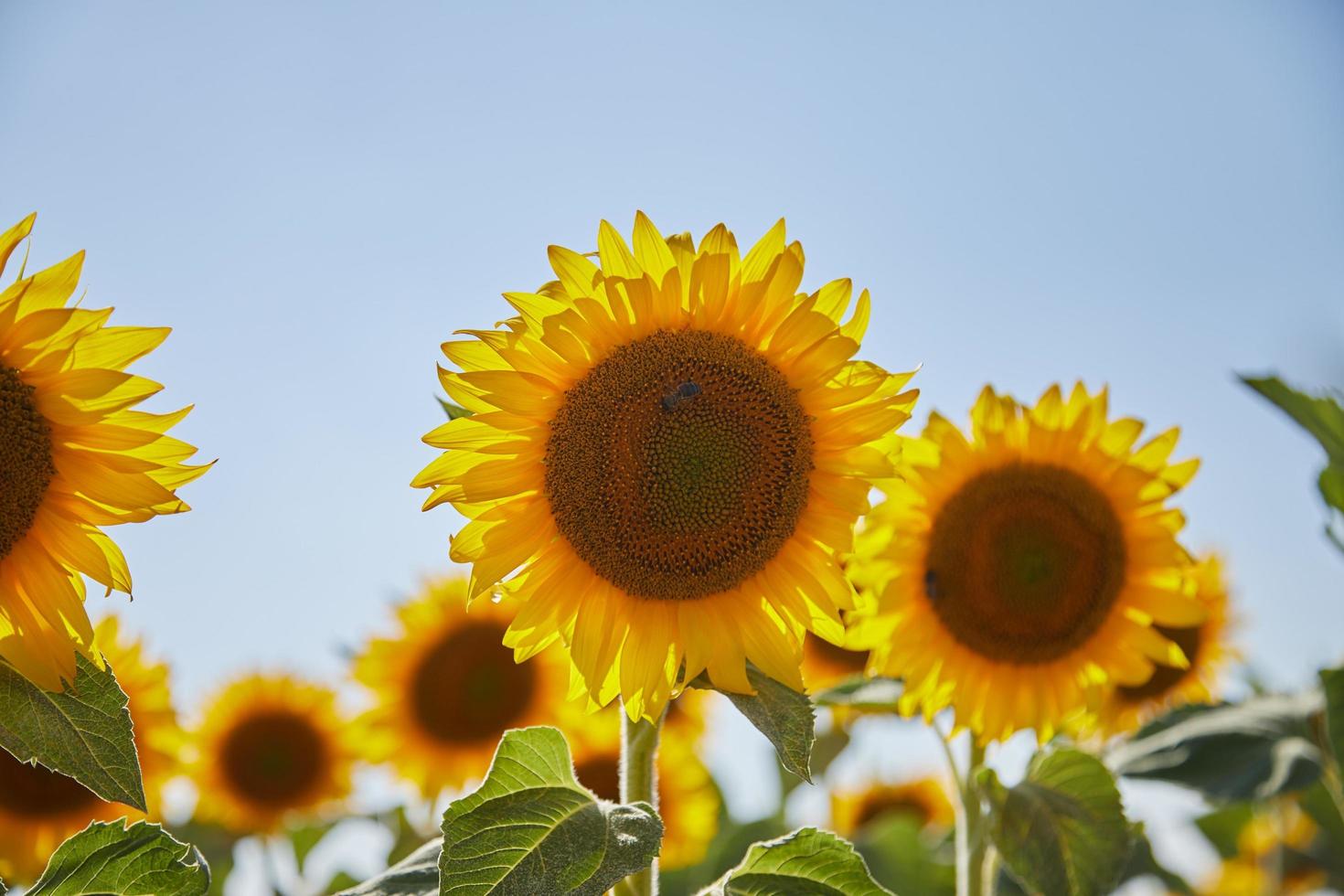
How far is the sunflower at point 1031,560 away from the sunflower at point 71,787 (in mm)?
2094

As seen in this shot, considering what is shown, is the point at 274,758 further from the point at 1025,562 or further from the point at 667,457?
the point at 667,457

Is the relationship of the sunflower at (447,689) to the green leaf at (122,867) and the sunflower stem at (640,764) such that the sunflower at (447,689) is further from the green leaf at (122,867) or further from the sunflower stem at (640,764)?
the green leaf at (122,867)

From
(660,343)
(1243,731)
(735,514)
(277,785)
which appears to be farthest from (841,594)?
(277,785)

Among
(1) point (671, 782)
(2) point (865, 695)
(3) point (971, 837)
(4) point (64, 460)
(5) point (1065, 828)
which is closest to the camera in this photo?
(4) point (64, 460)

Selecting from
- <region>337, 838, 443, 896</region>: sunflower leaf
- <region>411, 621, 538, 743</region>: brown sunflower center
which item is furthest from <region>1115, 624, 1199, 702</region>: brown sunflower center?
<region>337, 838, 443, 896</region>: sunflower leaf

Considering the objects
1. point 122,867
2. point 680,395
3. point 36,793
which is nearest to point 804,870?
point 680,395

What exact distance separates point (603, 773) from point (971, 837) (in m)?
1.52

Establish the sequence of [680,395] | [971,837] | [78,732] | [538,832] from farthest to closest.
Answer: [971,837] < [680,395] < [538,832] < [78,732]

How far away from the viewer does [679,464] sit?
7.15 ft

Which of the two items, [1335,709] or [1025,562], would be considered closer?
[1335,709]

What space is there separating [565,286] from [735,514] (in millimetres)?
530

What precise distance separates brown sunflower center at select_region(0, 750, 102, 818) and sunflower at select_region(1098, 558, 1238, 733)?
3225mm

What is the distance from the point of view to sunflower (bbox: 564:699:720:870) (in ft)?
13.0

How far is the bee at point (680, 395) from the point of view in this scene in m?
2.14
